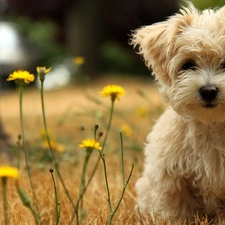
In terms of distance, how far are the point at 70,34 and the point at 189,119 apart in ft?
50.9

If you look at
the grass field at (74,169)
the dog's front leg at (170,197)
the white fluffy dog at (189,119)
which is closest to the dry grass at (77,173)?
the grass field at (74,169)

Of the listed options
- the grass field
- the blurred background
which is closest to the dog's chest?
the grass field

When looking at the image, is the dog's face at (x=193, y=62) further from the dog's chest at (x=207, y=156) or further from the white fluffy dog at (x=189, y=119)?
the dog's chest at (x=207, y=156)

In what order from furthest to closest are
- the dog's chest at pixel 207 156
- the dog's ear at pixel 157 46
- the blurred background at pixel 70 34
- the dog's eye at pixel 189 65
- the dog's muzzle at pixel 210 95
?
1. the blurred background at pixel 70 34
2. the dog's ear at pixel 157 46
3. the dog's eye at pixel 189 65
4. the dog's chest at pixel 207 156
5. the dog's muzzle at pixel 210 95

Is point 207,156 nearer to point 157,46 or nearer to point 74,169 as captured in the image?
point 157,46

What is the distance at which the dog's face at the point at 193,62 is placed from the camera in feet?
11.4

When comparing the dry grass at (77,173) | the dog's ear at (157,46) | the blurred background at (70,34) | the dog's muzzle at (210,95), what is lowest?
the dry grass at (77,173)

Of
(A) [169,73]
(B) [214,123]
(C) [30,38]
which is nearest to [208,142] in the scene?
(B) [214,123]

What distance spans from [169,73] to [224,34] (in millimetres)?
419

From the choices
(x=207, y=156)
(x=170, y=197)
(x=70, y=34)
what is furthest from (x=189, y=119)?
(x=70, y=34)

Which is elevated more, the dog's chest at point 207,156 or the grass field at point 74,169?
the dog's chest at point 207,156

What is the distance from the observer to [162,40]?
151 inches

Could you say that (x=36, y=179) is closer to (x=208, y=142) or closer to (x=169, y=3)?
(x=208, y=142)

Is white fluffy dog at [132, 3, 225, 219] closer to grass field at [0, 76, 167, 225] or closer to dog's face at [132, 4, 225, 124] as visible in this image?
dog's face at [132, 4, 225, 124]
